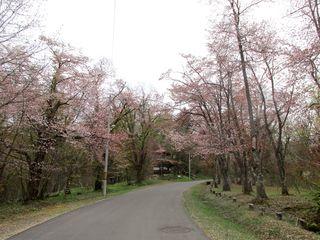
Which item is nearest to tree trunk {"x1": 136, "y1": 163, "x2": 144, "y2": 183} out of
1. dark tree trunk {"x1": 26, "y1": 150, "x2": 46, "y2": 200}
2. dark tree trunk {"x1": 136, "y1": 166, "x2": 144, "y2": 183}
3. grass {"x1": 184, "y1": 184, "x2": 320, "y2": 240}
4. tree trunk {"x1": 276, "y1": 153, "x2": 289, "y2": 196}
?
dark tree trunk {"x1": 136, "y1": 166, "x2": 144, "y2": 183}

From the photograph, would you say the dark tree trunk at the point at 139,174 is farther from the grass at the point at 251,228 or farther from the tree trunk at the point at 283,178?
the grass at the point at 251,228

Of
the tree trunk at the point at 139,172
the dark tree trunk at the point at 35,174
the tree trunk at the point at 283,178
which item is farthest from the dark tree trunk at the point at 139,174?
the tree trunk at the point at 283,178

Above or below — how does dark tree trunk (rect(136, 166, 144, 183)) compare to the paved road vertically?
above

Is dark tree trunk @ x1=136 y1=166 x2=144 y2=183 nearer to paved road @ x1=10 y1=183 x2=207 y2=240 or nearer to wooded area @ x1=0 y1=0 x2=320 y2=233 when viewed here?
wooded area @ x1=0 y1=0 x2=320 y2=233

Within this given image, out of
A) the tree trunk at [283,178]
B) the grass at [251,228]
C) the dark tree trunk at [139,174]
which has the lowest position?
the grass at [251,228]

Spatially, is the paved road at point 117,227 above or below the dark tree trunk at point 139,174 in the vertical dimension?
below

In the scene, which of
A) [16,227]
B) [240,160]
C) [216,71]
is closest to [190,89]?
[216,71]

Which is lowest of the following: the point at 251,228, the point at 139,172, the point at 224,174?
the point at 251,228

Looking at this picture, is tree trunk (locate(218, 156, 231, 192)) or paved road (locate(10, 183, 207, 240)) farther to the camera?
tree trunk (locate(218, 156, 231, 192))

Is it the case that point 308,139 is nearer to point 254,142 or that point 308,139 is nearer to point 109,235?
point 254,142

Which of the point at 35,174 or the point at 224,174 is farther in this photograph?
the point at 224,174

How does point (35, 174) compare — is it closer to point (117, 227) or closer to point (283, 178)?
point (117, 227)

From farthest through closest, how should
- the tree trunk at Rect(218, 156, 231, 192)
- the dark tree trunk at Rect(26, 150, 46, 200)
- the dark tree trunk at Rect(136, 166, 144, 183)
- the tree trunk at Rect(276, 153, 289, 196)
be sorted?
the dark tree trunk at Rect(136, 166, 144, 183) < the tree trunk at Rect(218, 156, 231, 192) < the dark tree trunk at Rect(26, 150, 46, 200) < the tree trunk at Rect(276, 153, 289, 196)

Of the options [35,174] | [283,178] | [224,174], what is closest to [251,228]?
[283,178]
